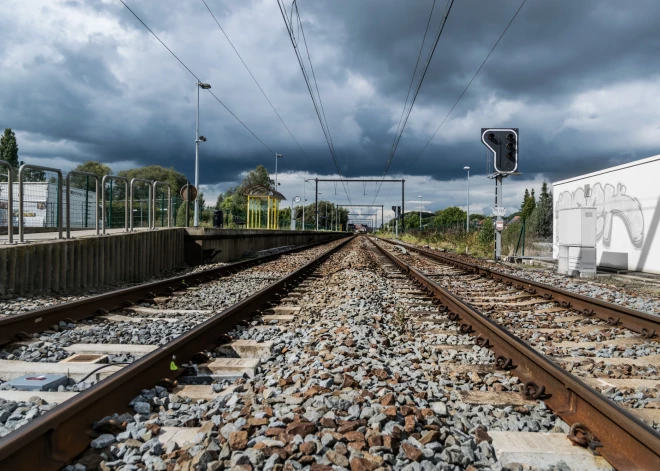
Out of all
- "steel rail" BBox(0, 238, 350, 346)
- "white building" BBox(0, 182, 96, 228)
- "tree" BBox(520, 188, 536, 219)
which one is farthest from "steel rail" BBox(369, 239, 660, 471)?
"tree" BBox(520, 188, 536, 219)

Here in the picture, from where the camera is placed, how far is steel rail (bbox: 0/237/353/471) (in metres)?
2.15

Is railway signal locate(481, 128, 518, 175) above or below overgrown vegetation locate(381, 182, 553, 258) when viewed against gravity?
above

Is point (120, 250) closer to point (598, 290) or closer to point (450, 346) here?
point (450, 346)

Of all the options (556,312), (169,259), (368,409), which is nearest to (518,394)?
(368,409)

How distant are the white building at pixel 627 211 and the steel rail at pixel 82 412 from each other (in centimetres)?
1326

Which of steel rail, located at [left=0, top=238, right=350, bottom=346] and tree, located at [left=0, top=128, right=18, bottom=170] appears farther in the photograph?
tree, located at [left=0, top=128, right=18, bottom=170]

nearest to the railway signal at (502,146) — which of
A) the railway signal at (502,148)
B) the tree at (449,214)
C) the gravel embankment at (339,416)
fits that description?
the railway signal at (502,148)

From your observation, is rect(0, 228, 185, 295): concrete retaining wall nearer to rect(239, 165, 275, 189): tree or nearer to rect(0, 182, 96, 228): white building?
rect(0, 182, 96, 228): white building

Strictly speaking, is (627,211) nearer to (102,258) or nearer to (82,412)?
(102,258)

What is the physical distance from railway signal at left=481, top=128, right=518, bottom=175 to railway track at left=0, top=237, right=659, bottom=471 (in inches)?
610

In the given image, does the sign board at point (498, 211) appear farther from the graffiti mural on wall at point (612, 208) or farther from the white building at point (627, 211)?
the white building at point (627, 211)

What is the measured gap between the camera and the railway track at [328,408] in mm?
2311

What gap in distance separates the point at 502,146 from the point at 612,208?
538 centimetres

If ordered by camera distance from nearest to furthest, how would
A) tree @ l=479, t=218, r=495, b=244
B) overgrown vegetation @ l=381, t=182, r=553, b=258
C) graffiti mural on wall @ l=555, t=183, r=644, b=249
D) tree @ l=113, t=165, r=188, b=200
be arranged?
graffiti mural on wall @ l=555, t=183, r=644, b=249 → overgrown vegetation @ l=381, t=182, r=553, b=258 → tree @ l=479, t=218, r=495, b=244 → tree @ l=113, t=165, r=188, b=200
